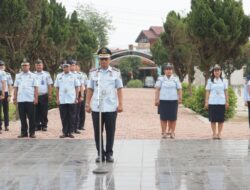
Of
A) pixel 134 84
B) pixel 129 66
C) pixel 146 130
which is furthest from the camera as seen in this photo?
pixel 129 66

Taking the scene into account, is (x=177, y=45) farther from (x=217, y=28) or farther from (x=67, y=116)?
(x=67, y=116)

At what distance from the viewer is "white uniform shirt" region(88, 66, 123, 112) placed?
32.9 ft

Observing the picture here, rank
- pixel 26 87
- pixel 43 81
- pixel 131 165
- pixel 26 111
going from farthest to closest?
pixel 43 81
pixel 26 111
pixel 26 87
pixel 131 165

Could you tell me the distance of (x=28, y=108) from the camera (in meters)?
13.8

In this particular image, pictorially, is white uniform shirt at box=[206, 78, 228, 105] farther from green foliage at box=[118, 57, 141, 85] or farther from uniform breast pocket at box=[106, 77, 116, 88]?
green foliage at box=[118, 57, 141, 85]

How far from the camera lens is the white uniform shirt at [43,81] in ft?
50.2

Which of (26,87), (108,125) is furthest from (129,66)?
(108,125)

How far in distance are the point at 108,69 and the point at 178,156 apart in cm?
210

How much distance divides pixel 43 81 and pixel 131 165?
622 centimetres

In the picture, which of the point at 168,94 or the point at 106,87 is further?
the point at 168,94

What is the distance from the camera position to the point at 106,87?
10.1 meters

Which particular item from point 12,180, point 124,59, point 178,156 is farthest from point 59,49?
point 124,59

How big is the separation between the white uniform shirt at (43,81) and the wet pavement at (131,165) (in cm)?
241

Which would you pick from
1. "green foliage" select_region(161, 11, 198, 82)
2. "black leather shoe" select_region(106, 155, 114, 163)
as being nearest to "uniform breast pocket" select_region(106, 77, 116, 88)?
"black leather shoe" select_region(106, 155, 114, 163)
